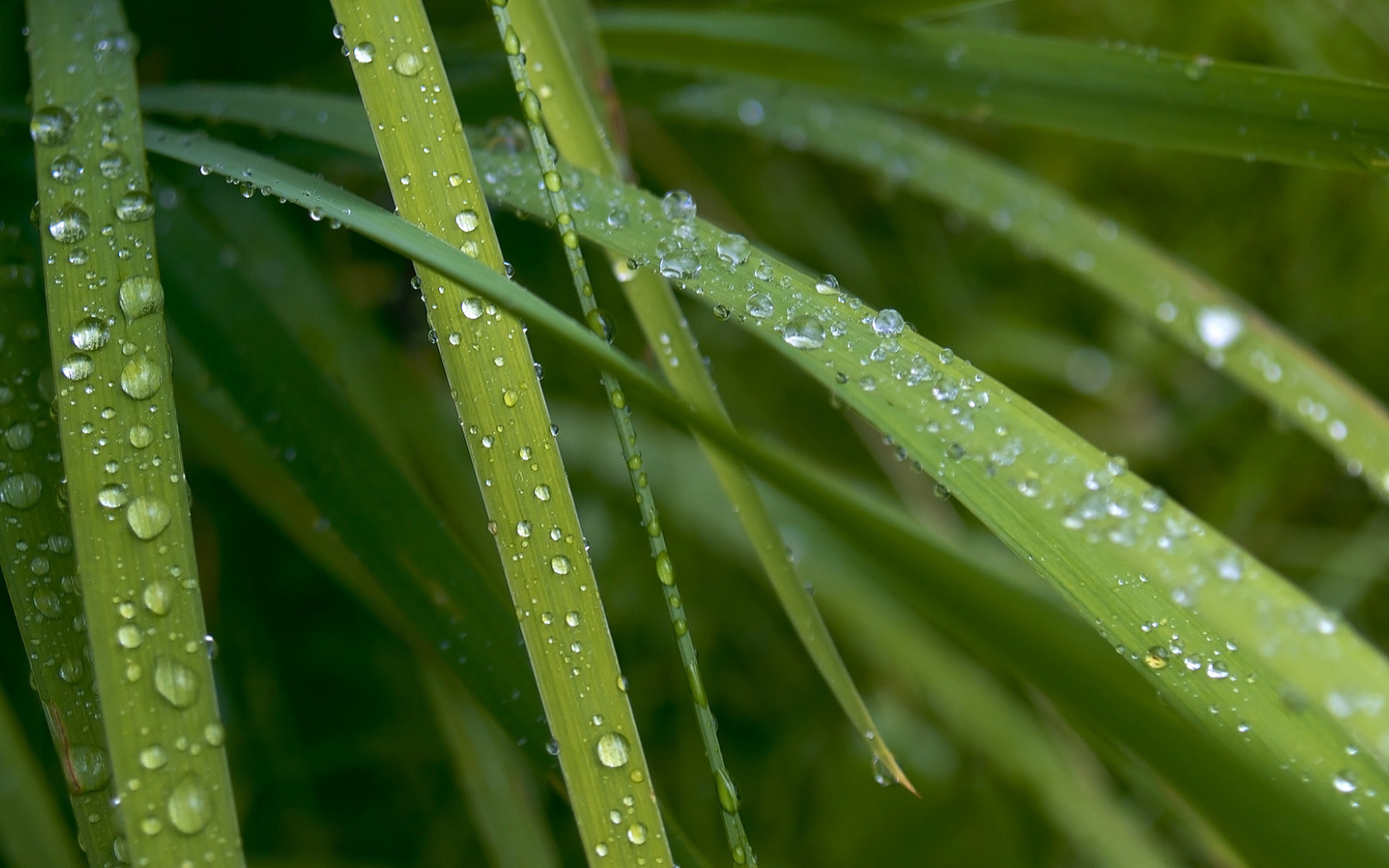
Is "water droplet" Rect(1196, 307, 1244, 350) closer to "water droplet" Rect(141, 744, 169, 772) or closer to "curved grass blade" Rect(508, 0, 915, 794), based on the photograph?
"curved grass blade" Rect(508, 0, 915, 794)

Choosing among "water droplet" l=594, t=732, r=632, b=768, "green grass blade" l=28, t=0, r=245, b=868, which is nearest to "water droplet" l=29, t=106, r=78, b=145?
"green grass blade" l=28, t=0, r=245, b=868

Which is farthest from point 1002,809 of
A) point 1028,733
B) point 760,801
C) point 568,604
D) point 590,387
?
point 568,604

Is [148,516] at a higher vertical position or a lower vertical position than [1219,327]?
lower

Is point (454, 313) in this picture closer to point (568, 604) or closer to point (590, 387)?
point (568, 604)

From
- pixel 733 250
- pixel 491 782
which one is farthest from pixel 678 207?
pixel 491 782

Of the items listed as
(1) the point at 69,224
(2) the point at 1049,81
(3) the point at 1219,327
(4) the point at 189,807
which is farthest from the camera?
(3) the point at 1219,327

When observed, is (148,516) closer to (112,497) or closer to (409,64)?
(112,497)

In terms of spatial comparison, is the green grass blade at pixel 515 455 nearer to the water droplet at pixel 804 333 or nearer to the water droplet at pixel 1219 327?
the water droplet at pixel 804 333
